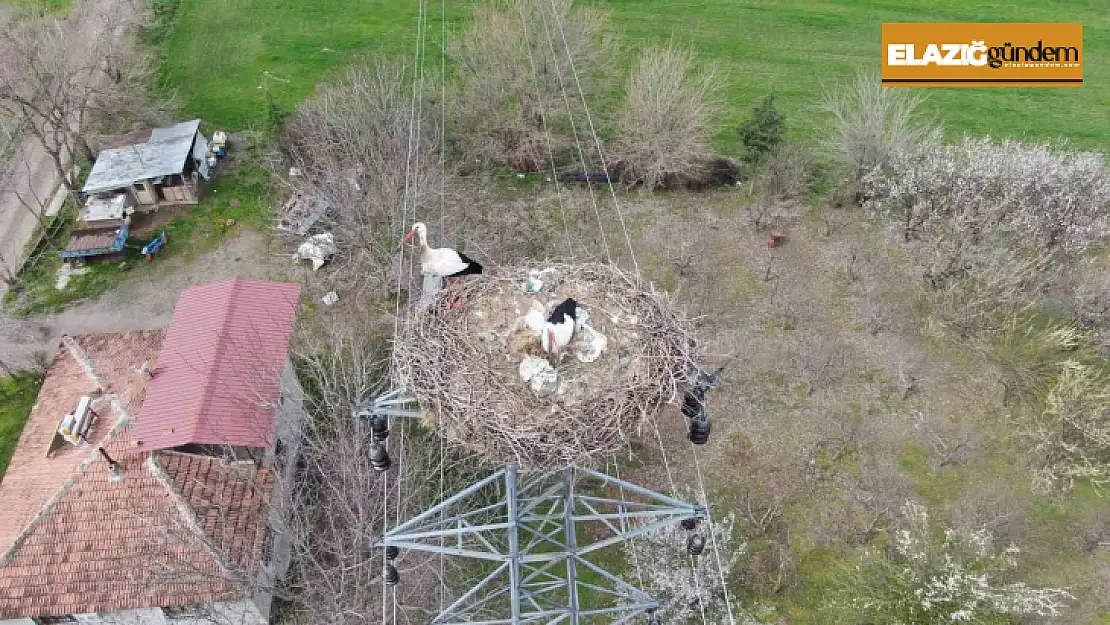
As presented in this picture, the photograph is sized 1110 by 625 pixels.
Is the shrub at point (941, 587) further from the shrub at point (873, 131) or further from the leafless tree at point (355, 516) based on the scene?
the shrub at point (873, 131)

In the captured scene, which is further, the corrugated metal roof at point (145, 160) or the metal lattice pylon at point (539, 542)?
the corrugated metal roof at point (145, 160)

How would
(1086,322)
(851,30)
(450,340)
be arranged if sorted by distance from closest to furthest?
(450,340)
(1086,322)
(851,30)

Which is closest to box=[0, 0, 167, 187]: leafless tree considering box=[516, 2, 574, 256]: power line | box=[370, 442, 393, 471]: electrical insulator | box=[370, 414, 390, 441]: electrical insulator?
box=[516, 2, 574, 256]: power line

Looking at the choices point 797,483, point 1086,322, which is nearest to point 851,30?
point 1086,322

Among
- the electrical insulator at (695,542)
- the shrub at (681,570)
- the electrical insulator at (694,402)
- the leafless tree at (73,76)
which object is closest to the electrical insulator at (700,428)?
the electrical insulator at (694,402)

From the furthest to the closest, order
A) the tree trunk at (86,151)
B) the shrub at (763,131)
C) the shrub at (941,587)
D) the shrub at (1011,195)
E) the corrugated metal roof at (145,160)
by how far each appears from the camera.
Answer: the tree trunk at (86,151) → the shrub at (763,131) → the corrugated metal roof at (145,160) → the shrub at (1011,195) → the shrub at (941,587)

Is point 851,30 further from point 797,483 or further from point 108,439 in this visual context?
point 108,439

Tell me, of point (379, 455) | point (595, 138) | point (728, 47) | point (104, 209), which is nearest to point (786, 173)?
point (595, 138)
